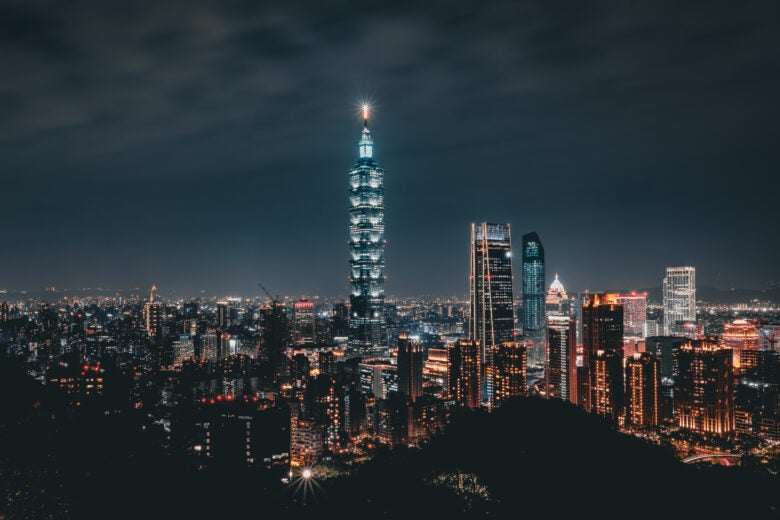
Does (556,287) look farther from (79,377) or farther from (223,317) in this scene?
(79,377)

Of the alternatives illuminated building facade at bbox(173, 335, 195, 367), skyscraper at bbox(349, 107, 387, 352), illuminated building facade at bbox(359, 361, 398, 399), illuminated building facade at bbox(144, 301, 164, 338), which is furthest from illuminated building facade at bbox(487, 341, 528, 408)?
illuminated building facade at bbox(144, 301, 164, 338)

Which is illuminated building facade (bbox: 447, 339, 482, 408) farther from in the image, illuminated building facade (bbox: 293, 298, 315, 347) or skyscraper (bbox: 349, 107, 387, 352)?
illuminated building facade (bbox: 293, 298, 315, 347)

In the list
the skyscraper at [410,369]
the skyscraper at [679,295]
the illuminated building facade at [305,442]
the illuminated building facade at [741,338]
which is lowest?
the illuminated building facade at [305,442]

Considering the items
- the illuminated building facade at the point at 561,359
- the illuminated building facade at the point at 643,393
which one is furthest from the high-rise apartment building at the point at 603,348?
the illuminated building facade at the point at 561,359

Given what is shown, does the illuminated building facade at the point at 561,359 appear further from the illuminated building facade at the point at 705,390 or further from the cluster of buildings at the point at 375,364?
the illuminated building facade at the point at 705,390

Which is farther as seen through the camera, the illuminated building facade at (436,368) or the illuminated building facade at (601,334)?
the illuminated building facade at (436,368)

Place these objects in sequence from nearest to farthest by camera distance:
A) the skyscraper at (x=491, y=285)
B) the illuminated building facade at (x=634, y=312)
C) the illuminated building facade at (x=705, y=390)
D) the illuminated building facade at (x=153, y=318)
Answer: the illuminated building facade at (x=705, y=390), the skyscraper at (x=491, y=285), the illuminated building facade at (x=153, y=318), the illuminated building facade at (x=634, y=312)
